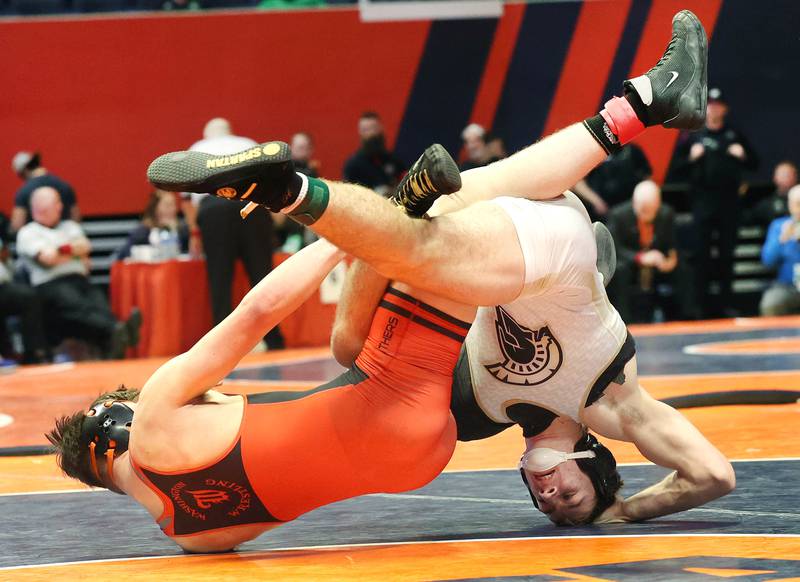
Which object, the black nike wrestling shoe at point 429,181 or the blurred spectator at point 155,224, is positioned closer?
the black nike wrestling shoe at point 429,181

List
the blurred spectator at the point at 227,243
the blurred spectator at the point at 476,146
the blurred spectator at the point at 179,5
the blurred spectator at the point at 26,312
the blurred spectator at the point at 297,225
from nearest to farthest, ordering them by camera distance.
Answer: the blurred spectator at the point at 26,312, the blurred spectator at the point at 227,243, the blurred spectator at the point at 297,225, the blurred spectator at the point at 476,146, the blurred spectator at the point at 179,5

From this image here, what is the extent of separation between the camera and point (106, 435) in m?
3.61

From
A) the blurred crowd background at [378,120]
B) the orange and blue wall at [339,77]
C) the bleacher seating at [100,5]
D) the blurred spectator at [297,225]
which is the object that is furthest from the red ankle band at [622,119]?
the bleacher seating at [100,5]

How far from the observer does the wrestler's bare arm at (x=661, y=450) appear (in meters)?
3.82

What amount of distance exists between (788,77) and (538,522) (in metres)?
9.74

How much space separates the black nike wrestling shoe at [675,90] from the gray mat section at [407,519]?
1.13m

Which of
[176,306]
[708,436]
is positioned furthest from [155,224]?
[708,436]

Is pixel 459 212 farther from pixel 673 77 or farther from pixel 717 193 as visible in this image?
pixel 717 193

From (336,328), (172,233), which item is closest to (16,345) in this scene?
(172,233)

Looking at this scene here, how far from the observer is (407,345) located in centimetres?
357

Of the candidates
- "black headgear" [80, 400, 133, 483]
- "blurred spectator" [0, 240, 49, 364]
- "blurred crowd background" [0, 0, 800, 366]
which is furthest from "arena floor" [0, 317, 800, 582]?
"blurred crowd background" [0, 0, 800, 366]

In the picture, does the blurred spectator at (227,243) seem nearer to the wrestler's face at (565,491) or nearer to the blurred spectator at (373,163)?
the blurred spectator at (373,163)

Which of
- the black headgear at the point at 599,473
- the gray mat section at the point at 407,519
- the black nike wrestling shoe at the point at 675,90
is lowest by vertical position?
the gray mat section at the point at 407,519

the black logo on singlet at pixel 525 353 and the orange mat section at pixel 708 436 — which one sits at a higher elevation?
the black logo on singlet at pixel 525 353
